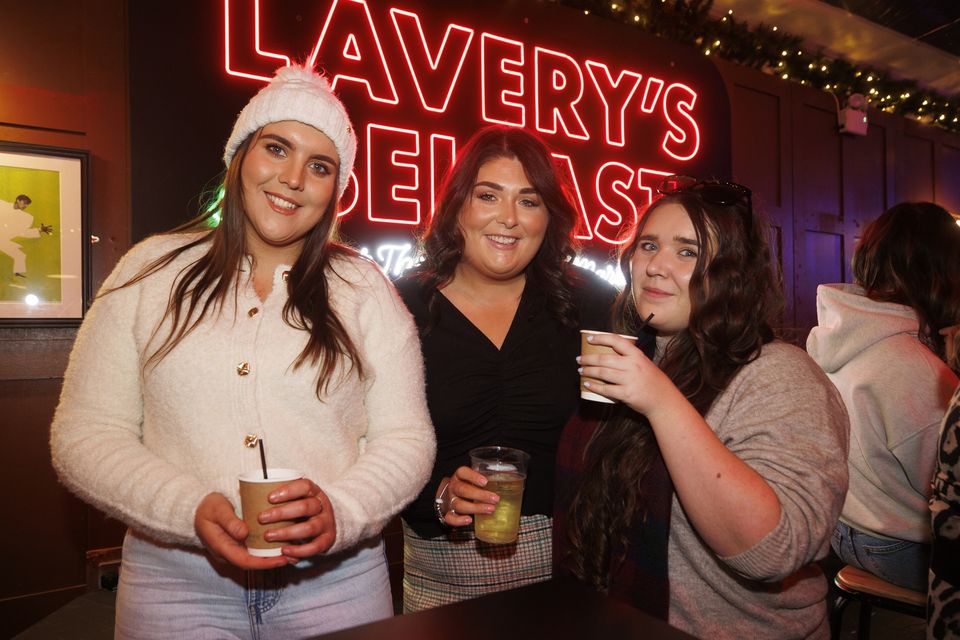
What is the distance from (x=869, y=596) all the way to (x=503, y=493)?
4.77 ft

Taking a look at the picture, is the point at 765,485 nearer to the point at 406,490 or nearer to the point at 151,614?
the point at 406,490

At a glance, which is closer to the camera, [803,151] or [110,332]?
[110,332]

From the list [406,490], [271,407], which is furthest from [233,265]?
[406,490]

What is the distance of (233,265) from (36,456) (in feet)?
7.78

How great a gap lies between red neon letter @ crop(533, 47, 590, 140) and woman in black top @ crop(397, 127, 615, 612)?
2.86 meters

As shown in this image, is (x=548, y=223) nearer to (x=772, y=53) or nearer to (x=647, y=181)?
(x=647, y=181)

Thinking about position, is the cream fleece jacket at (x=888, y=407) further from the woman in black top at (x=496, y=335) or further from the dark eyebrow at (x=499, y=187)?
the dark eyebrow at (x=499, y=187)

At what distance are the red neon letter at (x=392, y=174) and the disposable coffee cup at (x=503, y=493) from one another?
2.79 meters

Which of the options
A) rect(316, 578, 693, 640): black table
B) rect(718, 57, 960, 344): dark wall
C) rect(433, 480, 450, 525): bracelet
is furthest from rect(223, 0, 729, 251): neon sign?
rect(316, 578, 693, 640): black table

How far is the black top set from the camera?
2074mm

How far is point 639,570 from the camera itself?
5.30 ft

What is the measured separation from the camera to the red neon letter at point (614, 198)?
5.18 m

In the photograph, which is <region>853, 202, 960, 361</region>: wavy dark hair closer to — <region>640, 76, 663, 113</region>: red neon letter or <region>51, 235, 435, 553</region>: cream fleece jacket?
<region>51, 235, 435, 553</region>: cream fleece jacket

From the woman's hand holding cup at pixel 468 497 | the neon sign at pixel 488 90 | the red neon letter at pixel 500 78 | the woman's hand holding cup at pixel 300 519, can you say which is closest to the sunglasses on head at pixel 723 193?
the woman's hand holding cup at pixel 468 497
